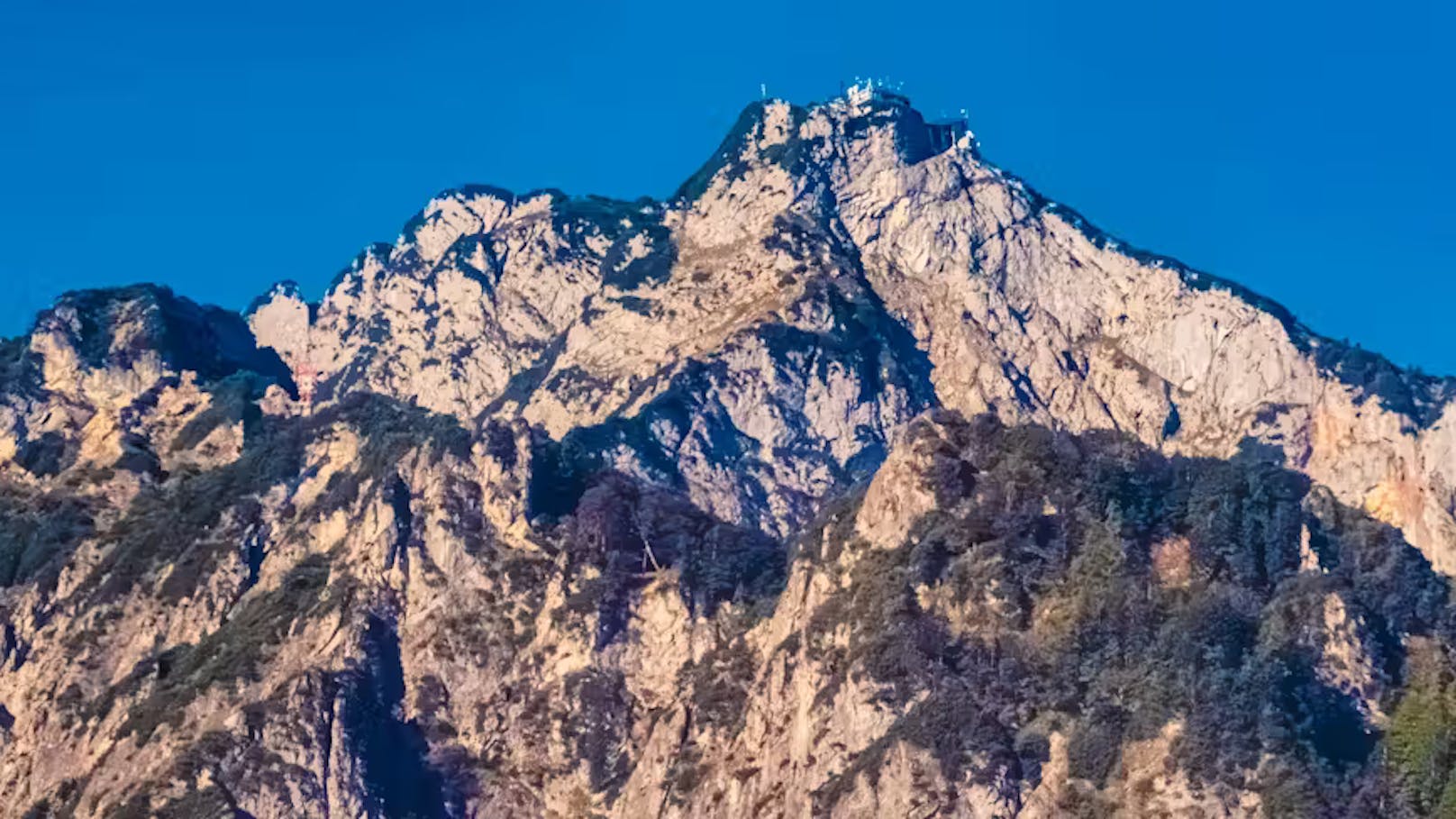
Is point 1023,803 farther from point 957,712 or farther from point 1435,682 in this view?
point 1435,682

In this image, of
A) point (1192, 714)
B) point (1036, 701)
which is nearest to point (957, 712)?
point (1036, 701)

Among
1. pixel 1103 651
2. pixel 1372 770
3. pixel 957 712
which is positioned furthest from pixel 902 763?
pixel 1372 770

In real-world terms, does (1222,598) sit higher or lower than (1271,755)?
higher

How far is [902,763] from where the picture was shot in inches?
7421

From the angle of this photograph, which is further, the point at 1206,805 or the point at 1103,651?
the point at 1103,651

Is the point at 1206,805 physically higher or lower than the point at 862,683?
lower

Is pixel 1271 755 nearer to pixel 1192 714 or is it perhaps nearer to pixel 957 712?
pixel 1192 714

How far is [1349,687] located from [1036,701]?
2531cm

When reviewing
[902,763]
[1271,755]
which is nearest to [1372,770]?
[1271,755]

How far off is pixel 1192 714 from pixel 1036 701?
14021 mm

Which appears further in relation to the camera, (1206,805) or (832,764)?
(832,764)

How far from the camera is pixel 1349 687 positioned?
189500mm

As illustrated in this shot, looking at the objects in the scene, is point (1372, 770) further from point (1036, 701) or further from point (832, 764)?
point (832, 764)

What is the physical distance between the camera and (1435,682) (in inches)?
7461
